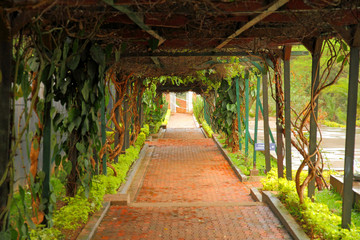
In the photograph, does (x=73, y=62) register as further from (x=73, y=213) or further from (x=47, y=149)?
(x=73, y=213)

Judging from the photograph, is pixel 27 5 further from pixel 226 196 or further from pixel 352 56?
pixel 226 196

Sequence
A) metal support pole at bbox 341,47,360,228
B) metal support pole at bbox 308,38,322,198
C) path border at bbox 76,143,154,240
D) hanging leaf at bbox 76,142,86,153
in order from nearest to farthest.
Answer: metal support pole at bbox 341,47,360,228, path border at bbox 76,143,154,240, metal support pole at bbox 308,38,322,198, hanging leaf at bbox 76,142,86,153

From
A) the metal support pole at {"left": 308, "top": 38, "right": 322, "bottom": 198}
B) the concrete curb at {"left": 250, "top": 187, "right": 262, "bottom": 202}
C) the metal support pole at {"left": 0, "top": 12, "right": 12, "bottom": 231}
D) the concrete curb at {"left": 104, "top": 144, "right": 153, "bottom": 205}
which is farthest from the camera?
the concrete curb at {"left": 250, "top": 187, "right": 262, "bottom": 202}

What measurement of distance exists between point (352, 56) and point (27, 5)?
2.94 m

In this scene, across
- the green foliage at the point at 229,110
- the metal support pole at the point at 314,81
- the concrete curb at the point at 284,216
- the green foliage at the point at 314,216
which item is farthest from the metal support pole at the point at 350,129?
the green foliage at the point at 229,110

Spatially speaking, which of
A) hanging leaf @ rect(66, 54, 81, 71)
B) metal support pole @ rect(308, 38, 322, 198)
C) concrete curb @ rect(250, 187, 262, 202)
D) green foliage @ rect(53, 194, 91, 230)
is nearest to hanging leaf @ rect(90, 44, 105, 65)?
hanging leaf @ rect(66, 54, 81, 71)

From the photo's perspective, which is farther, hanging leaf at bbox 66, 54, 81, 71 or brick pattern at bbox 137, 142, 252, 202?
brick pattern at bbox 137, 142, 252, 202

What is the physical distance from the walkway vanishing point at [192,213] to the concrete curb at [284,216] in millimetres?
87

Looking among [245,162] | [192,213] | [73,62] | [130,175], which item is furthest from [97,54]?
[245,162]

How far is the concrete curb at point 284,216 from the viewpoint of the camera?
14.6 feet

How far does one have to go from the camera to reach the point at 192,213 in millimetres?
5793

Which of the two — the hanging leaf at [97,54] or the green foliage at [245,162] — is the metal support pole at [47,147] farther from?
the green foliage at [245,162]

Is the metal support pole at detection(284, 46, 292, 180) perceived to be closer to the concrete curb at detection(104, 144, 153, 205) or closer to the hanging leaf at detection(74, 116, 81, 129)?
the concrete curb at detection(104, 144, 153, 205)

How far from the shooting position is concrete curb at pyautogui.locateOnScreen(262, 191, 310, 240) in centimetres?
445
